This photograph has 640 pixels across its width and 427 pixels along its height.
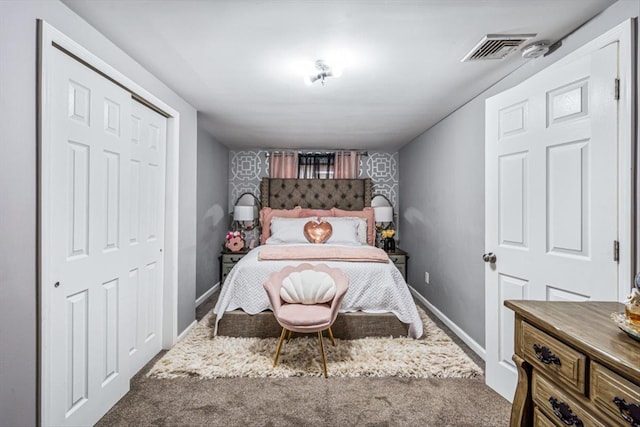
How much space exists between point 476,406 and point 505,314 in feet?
2.01

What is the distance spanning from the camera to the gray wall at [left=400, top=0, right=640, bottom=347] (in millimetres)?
2648

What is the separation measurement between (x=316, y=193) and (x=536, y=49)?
139 inches

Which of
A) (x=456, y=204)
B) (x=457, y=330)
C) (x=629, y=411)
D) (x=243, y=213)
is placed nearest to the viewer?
(x=629, y=411)

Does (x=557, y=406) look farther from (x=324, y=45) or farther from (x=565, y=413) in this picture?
(x=324, y=45)

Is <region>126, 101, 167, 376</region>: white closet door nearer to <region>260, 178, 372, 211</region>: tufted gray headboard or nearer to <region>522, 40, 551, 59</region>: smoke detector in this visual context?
<region>260, 178, 372, 211</region>: tufted gray headboard

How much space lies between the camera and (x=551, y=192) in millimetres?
1767

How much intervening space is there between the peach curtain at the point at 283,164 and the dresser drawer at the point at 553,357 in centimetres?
428

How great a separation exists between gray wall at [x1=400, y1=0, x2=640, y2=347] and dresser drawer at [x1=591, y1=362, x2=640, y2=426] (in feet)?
5.37

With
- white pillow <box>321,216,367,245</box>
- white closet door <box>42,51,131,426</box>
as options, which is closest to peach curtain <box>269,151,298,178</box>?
white pillow <box>321,216,367,245</box>

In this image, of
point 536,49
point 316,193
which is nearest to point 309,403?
point 536,49

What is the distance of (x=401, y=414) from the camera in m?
1.95

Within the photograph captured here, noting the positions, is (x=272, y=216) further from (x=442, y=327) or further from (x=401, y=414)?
(x=401, y=414)

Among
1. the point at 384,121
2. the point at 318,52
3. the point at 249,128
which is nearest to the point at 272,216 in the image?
the point at 249,128

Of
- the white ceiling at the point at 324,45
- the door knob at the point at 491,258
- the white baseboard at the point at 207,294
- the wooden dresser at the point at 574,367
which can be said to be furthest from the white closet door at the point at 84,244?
the door knob at the point at 491,258
